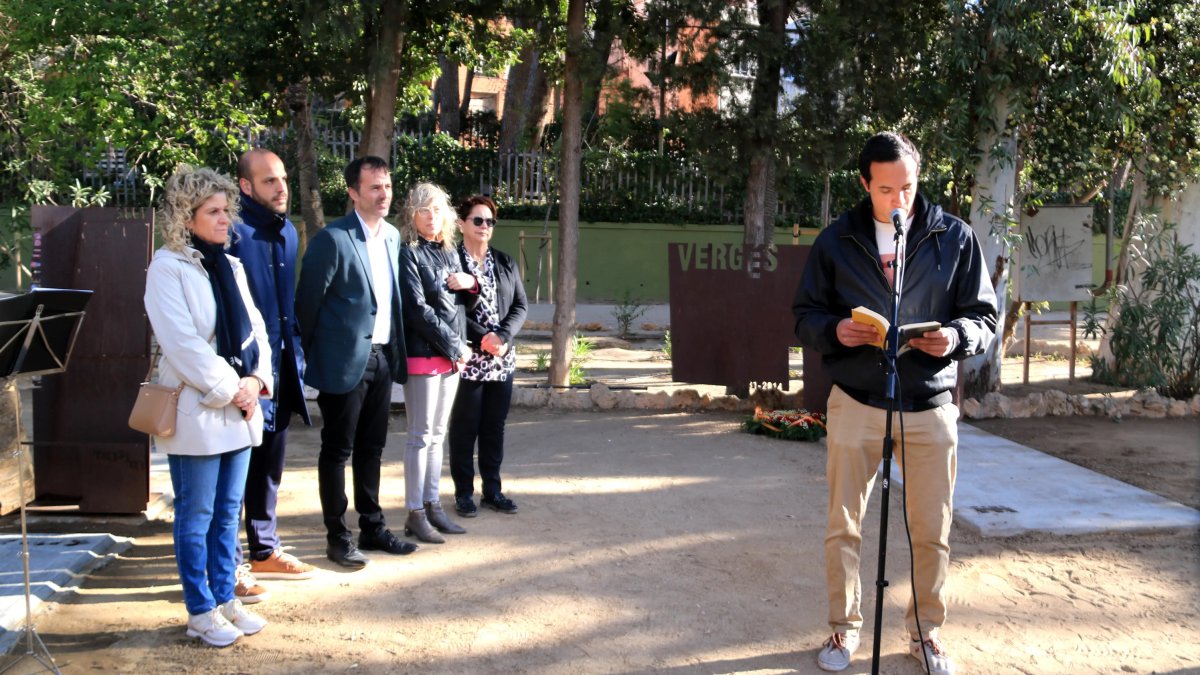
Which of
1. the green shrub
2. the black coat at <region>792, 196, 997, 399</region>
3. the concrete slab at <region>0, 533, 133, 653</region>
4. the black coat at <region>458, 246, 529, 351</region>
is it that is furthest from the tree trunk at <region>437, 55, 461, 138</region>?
the black coat at <region>792, 196, 997, 399</region>

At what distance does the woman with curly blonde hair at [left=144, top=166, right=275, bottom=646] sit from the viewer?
13.7ft

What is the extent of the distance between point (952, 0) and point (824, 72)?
4.29 ft

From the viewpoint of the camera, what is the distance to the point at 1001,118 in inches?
364

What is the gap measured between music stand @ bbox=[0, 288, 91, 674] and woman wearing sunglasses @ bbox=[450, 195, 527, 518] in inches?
83.5

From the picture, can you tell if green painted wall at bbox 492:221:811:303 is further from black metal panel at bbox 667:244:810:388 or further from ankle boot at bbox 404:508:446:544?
ankle boot at bbox 404:508:446:544

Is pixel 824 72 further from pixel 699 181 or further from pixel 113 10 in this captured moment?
pixel 699 181

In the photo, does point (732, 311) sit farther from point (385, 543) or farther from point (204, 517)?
point (204, 517)

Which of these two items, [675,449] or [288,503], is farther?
[675,449]

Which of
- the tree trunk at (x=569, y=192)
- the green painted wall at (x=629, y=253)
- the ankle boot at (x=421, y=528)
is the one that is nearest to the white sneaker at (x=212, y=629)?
the ankle boot at (x=421, y=528)

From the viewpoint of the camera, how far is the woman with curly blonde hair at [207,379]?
418cm

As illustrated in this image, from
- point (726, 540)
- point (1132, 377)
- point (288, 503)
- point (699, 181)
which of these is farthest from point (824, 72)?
Answer: point (699, 181)

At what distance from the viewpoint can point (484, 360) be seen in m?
6.02

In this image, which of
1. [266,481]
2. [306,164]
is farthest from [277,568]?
[306,164]

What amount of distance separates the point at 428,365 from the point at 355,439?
0.54 meters
